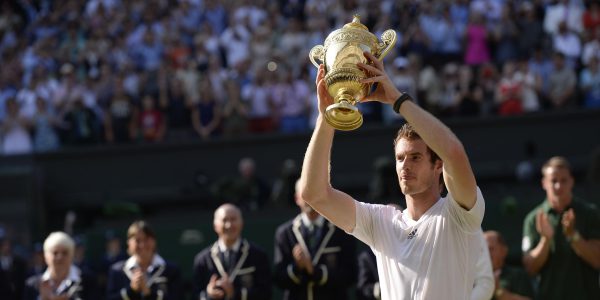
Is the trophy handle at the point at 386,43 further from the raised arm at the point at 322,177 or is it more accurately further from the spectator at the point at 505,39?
the spectator at the point at 505,39

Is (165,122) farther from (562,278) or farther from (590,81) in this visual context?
(562,278)

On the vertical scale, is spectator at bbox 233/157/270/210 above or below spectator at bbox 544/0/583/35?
below

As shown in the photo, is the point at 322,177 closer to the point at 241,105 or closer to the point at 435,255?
the point at 435,255

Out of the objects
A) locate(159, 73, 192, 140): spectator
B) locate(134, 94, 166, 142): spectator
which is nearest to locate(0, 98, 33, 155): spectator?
locate(134, 94, 166, 142): spectator

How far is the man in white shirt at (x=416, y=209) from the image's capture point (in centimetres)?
529

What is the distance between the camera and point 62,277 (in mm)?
10430

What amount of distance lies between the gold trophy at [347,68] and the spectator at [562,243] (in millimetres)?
3896

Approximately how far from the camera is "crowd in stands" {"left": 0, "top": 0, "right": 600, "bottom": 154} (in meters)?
17.6

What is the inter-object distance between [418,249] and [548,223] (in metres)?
3.82

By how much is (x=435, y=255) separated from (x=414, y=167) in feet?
1.39

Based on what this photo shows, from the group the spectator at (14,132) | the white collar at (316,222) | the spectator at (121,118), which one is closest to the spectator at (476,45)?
the spectator at (121,118)

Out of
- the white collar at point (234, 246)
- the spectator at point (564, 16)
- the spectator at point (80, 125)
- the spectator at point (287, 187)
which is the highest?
the spectator at point (564, 16)

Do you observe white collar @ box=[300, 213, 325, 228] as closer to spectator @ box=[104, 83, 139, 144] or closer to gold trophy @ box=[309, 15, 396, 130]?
gold trophy @ box=[309, 15, 396, 130]

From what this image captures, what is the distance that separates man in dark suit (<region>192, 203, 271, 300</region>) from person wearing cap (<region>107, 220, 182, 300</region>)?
0.25 metres
